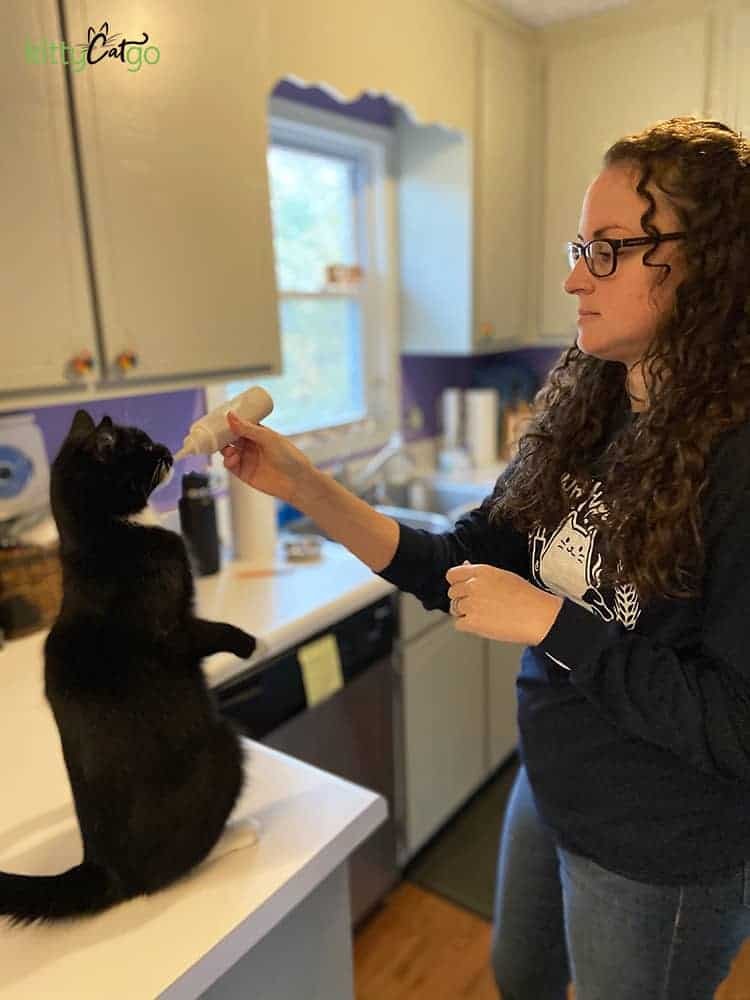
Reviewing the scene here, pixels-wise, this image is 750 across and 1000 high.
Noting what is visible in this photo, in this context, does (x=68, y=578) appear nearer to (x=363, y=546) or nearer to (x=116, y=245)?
(x=363, y=546)

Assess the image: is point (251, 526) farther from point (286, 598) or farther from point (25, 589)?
point (25, 589)

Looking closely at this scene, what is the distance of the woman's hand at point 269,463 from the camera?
34.1 inches

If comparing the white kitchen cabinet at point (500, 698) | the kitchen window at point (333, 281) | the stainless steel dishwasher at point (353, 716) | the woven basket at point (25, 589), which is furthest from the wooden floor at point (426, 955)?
the kitchen window at point (333, 281)

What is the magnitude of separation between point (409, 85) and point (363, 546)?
5.14ft

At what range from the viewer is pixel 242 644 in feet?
2.72

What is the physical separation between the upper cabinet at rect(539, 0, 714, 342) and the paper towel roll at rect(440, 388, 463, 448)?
393 mm

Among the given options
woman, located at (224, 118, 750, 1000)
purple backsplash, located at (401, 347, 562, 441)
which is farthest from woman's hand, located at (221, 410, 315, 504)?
purple backsplash, located at (401, 347, 562, 441)

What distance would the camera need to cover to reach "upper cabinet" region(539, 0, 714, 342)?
50.5 inches

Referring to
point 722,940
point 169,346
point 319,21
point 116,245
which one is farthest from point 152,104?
point 722,940

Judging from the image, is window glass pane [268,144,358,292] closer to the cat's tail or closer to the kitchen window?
the kitchen window

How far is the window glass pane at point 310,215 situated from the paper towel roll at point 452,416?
0.62 m

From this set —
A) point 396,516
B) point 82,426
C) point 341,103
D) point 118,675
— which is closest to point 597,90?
point 341,103

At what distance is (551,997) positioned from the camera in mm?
1168

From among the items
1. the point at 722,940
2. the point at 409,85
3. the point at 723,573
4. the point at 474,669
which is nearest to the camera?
the point at 723,573
